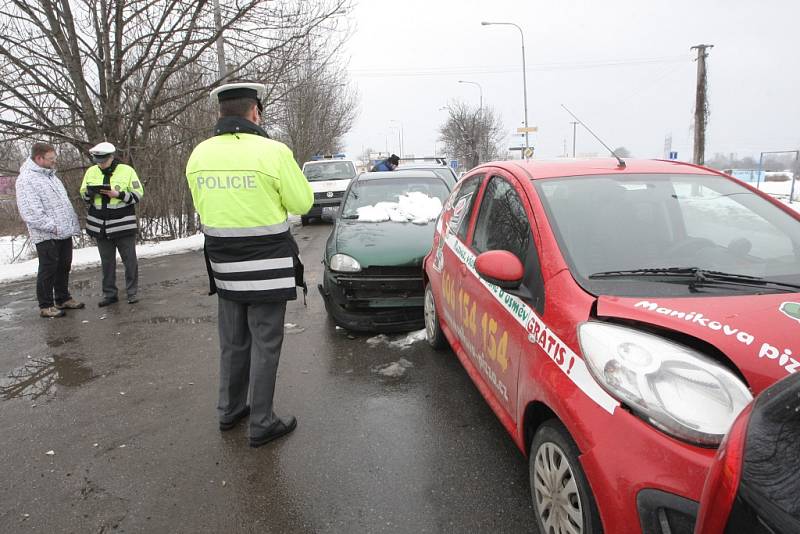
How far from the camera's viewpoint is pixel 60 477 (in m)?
2.74

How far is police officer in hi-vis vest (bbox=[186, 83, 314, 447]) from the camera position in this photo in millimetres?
2721

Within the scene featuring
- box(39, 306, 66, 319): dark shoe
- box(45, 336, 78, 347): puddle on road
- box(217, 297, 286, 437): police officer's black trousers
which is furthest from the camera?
box(39, 306, 66, 319): dark shoe

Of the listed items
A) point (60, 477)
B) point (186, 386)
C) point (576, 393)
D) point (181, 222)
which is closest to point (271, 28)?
point (181, 222)

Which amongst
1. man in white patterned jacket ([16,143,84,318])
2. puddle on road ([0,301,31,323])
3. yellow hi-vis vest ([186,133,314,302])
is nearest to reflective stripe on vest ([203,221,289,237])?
yellow hi-vis vest ([186,133,314,302])

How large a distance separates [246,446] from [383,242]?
241cm

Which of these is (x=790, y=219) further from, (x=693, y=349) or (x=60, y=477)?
(x=60, y=477)

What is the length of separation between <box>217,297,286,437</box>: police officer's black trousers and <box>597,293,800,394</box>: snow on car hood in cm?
186

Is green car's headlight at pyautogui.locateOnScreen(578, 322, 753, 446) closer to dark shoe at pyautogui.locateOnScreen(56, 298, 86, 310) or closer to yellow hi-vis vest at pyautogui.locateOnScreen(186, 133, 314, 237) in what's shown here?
yellow hi-vis vest at pyautogui.locateOnScreen(186, 133, 314, 237)

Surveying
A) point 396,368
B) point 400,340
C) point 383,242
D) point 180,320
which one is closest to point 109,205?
point 180,320

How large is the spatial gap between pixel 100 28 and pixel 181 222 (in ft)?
16.6

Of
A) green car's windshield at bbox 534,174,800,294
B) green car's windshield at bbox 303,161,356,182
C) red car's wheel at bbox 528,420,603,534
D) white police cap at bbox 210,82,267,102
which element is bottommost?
red car's wheel at bbox 528,420,603,534

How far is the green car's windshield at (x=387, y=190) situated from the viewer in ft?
20.2

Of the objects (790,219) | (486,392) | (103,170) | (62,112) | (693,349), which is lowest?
(486,392)

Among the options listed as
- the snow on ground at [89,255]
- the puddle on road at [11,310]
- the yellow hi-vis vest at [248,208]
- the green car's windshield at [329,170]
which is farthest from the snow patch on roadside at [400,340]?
the green car's windshield at [329,170]
